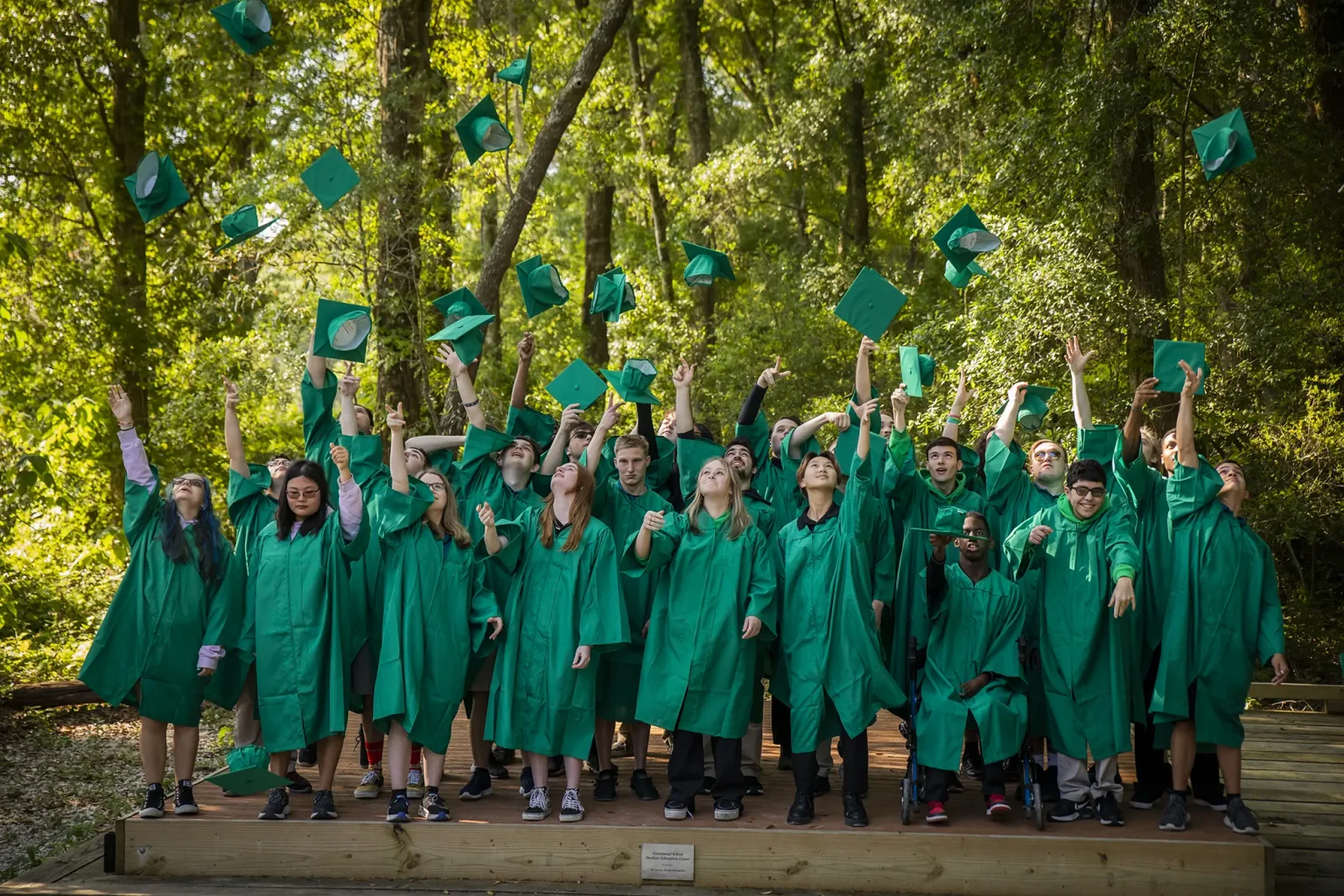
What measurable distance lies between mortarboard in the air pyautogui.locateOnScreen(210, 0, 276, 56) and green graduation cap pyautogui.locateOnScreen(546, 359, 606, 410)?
9.95ft

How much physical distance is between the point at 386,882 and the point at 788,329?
1088 centimetres

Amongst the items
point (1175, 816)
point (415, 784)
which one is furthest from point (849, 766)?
point (415, 784)

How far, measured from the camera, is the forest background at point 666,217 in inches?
378

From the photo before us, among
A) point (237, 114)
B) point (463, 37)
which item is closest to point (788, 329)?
point (463, 37)

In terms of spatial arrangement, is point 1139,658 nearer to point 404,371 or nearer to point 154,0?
point 404,371

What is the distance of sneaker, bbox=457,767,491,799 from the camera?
19.1 feet

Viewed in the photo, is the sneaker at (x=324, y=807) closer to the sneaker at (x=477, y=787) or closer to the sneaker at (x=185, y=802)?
the sneaker at (x=185, y=802)

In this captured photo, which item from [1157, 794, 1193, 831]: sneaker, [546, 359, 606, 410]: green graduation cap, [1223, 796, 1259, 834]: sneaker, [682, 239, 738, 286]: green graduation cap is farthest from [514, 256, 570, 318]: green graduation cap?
[1223, 796, 1259, 834]: sneaker

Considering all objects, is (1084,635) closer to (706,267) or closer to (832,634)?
(832,634)

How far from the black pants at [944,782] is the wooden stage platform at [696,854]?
0.13 m

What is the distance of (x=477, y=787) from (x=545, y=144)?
7464mm

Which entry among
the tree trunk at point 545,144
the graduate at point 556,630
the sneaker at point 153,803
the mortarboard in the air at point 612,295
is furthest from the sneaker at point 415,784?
the tree trunk at point 545,144

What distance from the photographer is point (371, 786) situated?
5855 mm

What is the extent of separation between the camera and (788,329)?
594 inches
